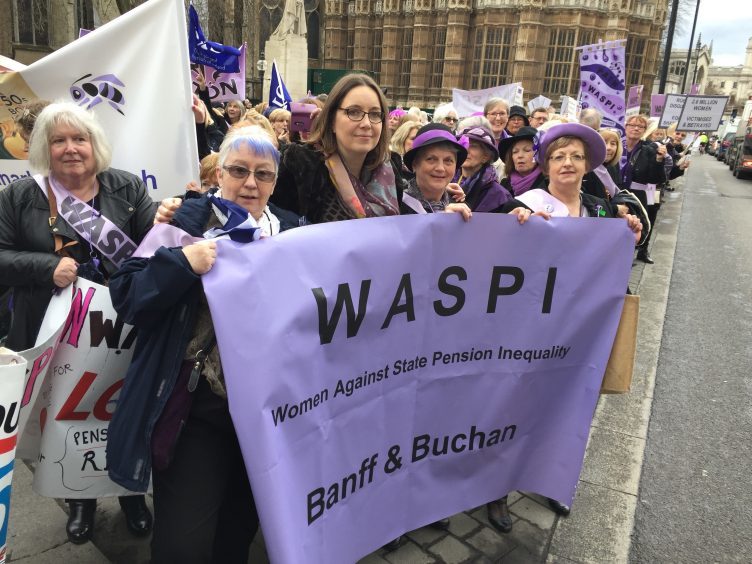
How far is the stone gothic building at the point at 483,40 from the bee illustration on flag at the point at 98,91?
45285 millimetres

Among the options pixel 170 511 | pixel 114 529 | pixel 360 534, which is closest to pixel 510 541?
pixel 360 534

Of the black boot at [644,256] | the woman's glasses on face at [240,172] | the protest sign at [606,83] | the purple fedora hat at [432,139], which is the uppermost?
the protest sign at [606,83]

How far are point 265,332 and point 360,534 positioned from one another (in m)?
1.01

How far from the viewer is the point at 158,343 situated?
1888 millimetres

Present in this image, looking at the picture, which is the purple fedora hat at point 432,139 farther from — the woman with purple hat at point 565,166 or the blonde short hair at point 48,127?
the blonde short hair at point 48,127

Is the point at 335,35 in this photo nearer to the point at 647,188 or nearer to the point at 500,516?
the point at 647,188

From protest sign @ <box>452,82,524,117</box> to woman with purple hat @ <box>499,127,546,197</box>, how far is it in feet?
26.1

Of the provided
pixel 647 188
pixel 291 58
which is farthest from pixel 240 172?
pixel 291 58

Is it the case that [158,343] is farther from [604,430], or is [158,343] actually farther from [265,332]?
[604,430]

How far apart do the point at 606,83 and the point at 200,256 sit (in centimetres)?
767

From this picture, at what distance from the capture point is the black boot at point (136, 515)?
9.10 feet

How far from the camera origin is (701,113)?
13750 mm

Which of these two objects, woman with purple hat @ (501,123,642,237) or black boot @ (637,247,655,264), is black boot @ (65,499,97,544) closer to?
woman with purple hat @ (501,123,642,237)

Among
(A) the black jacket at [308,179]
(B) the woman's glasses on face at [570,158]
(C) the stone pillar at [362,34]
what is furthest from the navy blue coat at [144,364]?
(C) the stone pillar at [362,34]
